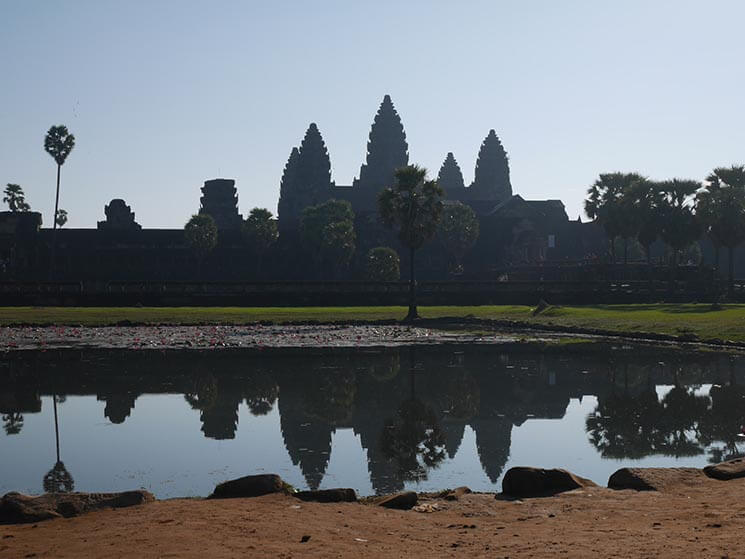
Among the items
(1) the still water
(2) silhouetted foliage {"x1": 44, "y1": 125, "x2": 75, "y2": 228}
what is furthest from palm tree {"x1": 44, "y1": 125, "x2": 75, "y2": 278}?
(1) the still water

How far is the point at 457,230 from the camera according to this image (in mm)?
98562

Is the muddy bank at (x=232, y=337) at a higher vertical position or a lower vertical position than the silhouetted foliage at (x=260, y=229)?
lower

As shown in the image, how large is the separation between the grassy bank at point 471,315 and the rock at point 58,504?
25123mm

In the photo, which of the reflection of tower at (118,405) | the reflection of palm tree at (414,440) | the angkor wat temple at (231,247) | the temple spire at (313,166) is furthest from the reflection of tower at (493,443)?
the temple spire at (313,166)

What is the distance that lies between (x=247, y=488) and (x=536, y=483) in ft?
8.15

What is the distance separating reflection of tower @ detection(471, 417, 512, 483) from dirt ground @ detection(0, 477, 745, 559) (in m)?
1.93

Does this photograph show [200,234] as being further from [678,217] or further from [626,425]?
[626,425]

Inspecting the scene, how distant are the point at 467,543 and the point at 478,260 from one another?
98.1 metres

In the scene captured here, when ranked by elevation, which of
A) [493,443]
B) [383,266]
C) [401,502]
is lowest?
[493,443]

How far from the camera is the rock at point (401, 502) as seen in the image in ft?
27.3

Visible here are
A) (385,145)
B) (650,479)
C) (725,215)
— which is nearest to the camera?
(650,479)

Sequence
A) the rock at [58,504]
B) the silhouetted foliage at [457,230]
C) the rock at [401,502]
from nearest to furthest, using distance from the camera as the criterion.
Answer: the rock at [58,504]
the rock at [401,502]
the silhouetted foliage at [457,230]

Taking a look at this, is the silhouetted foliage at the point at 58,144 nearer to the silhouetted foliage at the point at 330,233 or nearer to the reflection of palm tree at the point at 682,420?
the silhouetted foliage at the point at 330,233

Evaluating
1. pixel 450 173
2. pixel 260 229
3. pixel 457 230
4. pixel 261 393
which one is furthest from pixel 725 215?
pixel 450 173
